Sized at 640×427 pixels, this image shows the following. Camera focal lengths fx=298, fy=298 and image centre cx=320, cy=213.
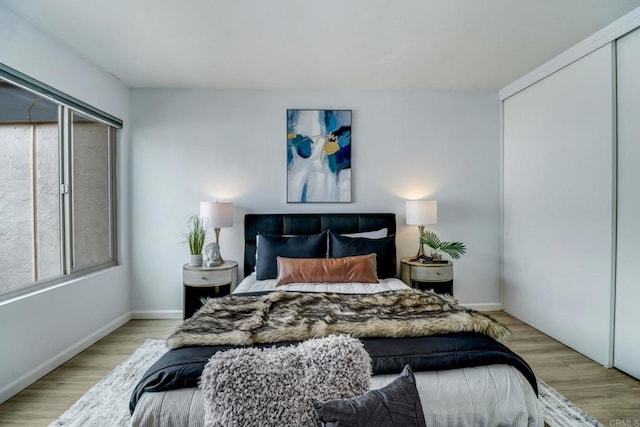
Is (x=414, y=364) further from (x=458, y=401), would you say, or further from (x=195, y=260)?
(x=195, y=260)

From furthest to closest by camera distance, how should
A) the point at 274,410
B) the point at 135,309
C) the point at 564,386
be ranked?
1. the point at 135,309
2. the point at 564,386
3. the point at 274,410

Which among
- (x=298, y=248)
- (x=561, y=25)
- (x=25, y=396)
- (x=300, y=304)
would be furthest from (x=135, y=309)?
(x=561, y=25)

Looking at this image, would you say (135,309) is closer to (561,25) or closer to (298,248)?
(298,248)

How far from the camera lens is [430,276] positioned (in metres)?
3.17

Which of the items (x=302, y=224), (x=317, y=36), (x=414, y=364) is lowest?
(x=414, y=364)

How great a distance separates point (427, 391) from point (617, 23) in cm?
307

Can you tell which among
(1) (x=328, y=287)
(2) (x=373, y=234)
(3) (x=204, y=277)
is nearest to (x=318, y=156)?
(2) (x=373, y=234)

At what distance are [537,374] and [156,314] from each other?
381cm

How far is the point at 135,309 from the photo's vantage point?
3.51 m

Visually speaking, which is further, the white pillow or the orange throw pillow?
the white pillow

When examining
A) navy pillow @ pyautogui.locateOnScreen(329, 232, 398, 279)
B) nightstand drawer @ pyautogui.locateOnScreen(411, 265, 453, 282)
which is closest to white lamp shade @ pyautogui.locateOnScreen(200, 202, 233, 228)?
navy pillow @ pyautogui.locateOnScreen(329, 232, 398, 279)

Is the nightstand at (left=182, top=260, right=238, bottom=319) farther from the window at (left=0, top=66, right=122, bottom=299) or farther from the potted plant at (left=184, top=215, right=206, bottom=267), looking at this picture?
the window at (left=0, top=66, right=122, bottom=299)

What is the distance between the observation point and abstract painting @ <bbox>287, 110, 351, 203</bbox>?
3555 mm

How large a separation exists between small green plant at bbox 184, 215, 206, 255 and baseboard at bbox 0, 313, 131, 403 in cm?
112
